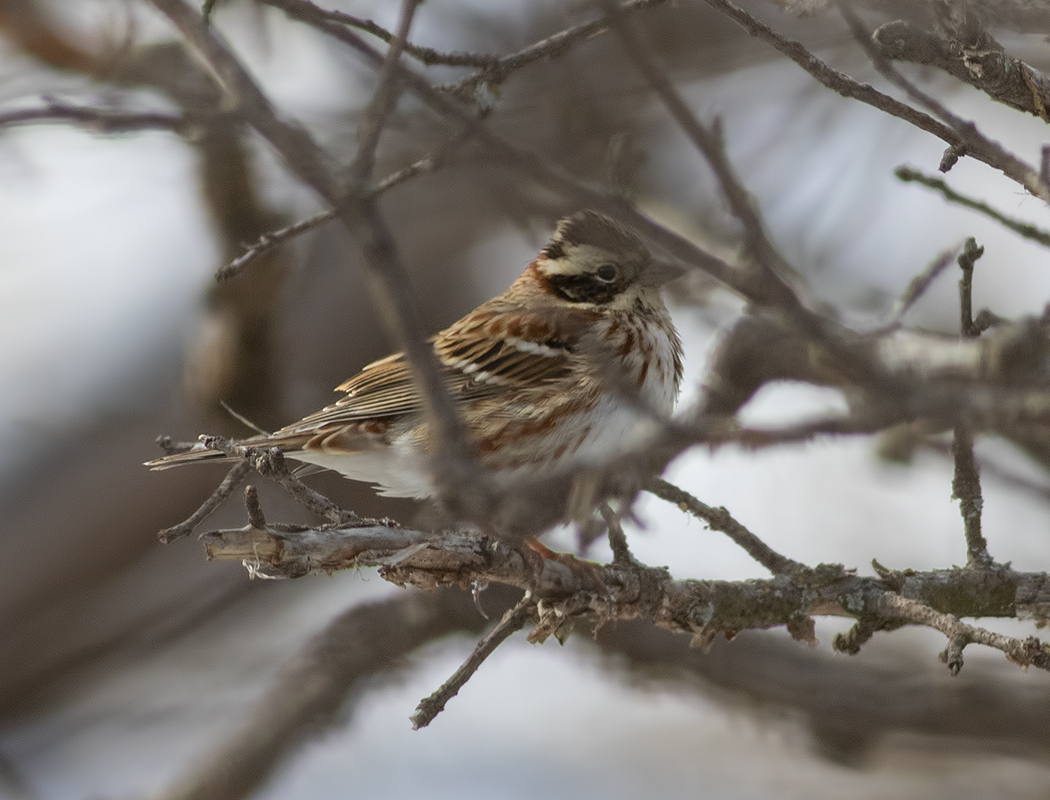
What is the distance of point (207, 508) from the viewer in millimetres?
3139

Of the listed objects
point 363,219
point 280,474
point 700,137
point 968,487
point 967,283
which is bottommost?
point 280,474

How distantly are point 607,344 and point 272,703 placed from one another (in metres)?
2.95

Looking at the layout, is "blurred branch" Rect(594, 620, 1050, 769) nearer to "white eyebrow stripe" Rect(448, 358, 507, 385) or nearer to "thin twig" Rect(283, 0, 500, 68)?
"white eyebrow stripe" Rect(448, 358, 507, 385)

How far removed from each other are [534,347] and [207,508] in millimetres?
2625

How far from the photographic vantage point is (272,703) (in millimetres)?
6363

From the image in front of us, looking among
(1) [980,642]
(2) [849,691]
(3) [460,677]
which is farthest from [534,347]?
(2) [849,691]

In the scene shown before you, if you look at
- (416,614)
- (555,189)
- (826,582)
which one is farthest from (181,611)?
(555,189)

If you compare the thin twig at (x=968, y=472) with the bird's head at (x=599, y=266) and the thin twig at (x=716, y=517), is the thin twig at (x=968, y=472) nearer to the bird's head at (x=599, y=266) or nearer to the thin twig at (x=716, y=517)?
the thin twig at (x=716, y=517)

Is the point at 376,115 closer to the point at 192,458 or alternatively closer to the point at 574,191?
the point at 574,191

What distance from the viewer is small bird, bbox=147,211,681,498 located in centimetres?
501

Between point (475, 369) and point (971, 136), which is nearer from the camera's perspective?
point (971, 136)

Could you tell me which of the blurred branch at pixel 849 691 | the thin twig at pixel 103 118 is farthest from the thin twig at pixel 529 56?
the blurred branch at pixel 849 691

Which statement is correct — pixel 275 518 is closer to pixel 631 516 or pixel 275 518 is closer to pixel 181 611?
pixel 181 611

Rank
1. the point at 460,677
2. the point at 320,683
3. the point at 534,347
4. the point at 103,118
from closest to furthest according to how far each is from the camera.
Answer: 1. the point at 103,118
2. the point at 460,677
3. the point at 534,347
4. the point at 320,683
